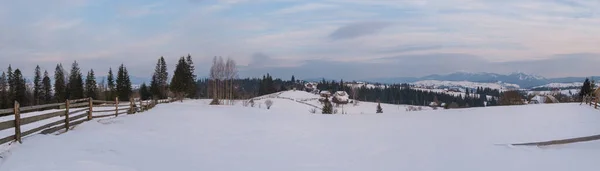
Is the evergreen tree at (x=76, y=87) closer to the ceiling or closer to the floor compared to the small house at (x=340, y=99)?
closer to the ceiling

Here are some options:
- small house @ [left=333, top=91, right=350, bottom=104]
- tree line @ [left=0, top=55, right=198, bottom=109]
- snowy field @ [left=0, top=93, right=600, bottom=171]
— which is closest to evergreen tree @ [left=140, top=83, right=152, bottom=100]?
tree line @ [left=0, top=55, right=198, bottom=109]

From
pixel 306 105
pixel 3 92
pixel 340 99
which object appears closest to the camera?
pixel 3 92

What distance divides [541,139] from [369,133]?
18.9 feet

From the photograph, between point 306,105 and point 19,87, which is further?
point 306,105

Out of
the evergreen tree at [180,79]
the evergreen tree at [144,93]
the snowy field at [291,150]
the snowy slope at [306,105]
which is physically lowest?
the snowy slope at [306,105]

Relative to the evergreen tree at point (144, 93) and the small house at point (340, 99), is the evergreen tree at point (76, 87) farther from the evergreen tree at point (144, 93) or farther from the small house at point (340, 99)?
Result: the small house at point (340, 99)

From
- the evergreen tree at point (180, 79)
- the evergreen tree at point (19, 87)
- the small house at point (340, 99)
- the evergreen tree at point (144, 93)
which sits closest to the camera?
the evergreen tree at point (19, 87)

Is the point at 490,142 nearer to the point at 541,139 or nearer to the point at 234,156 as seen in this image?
the point at 541,139

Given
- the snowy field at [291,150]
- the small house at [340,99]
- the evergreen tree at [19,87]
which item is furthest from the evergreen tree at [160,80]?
the snowy field at [291,150]

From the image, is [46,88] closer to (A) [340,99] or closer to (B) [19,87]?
(B) [19,87]

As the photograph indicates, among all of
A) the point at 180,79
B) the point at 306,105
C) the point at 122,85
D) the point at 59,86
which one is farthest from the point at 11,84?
the point at 306,105

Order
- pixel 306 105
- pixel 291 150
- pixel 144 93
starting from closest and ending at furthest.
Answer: pixel 291 150
pixel 144 93
pixel 306 105

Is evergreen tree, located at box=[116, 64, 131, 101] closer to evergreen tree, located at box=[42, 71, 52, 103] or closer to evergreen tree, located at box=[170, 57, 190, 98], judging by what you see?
evergreen tree, located at box=[170, 57, 190, 98]

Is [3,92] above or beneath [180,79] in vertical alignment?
beneath
